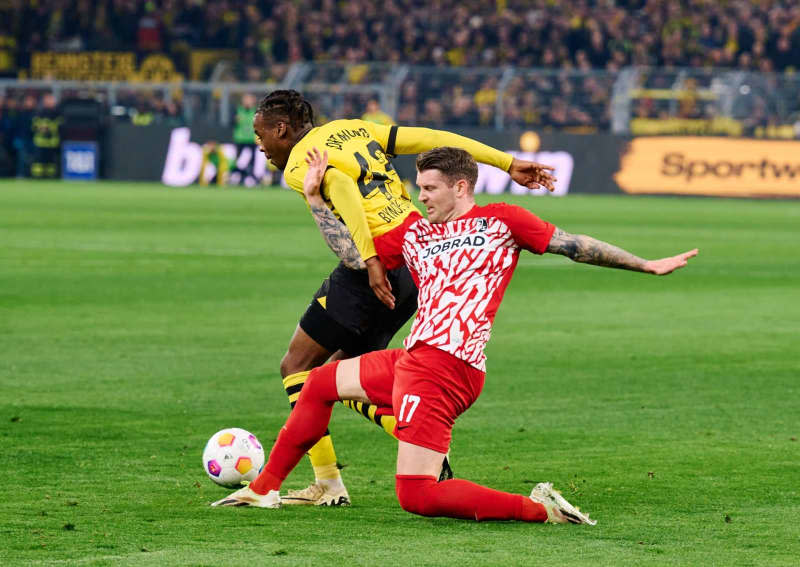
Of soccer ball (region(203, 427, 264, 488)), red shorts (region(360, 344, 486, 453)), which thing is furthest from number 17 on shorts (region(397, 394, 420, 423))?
soccer ball (region(203, 427, 264, 488))

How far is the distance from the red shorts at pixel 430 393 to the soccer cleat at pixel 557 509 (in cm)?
39

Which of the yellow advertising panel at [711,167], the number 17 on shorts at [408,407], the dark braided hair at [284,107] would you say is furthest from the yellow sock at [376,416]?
the yellow advertising panel at [711,167]

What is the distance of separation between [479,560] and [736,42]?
36.7m

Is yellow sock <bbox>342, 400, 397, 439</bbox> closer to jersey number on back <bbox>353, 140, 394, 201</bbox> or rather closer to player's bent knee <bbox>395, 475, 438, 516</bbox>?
player's bent knee <bbox>395, 475, 438, 516</bbox>

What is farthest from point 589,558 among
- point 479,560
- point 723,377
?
point 723,377

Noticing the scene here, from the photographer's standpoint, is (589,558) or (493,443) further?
(493,443)

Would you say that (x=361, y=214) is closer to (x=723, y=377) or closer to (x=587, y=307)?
(x=723, y=377)

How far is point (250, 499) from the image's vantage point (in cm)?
594

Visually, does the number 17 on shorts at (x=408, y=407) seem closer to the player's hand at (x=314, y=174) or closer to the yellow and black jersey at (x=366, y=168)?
the yellow and black jersey at (x=366, y=168)

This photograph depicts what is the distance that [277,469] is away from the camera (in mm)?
5957

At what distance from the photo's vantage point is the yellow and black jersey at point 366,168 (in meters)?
6.18

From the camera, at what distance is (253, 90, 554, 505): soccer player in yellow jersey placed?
20.3 feet

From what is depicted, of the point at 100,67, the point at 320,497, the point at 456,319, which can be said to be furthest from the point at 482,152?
the point at 100,67

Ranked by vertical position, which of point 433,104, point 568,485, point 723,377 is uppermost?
point 568,485
